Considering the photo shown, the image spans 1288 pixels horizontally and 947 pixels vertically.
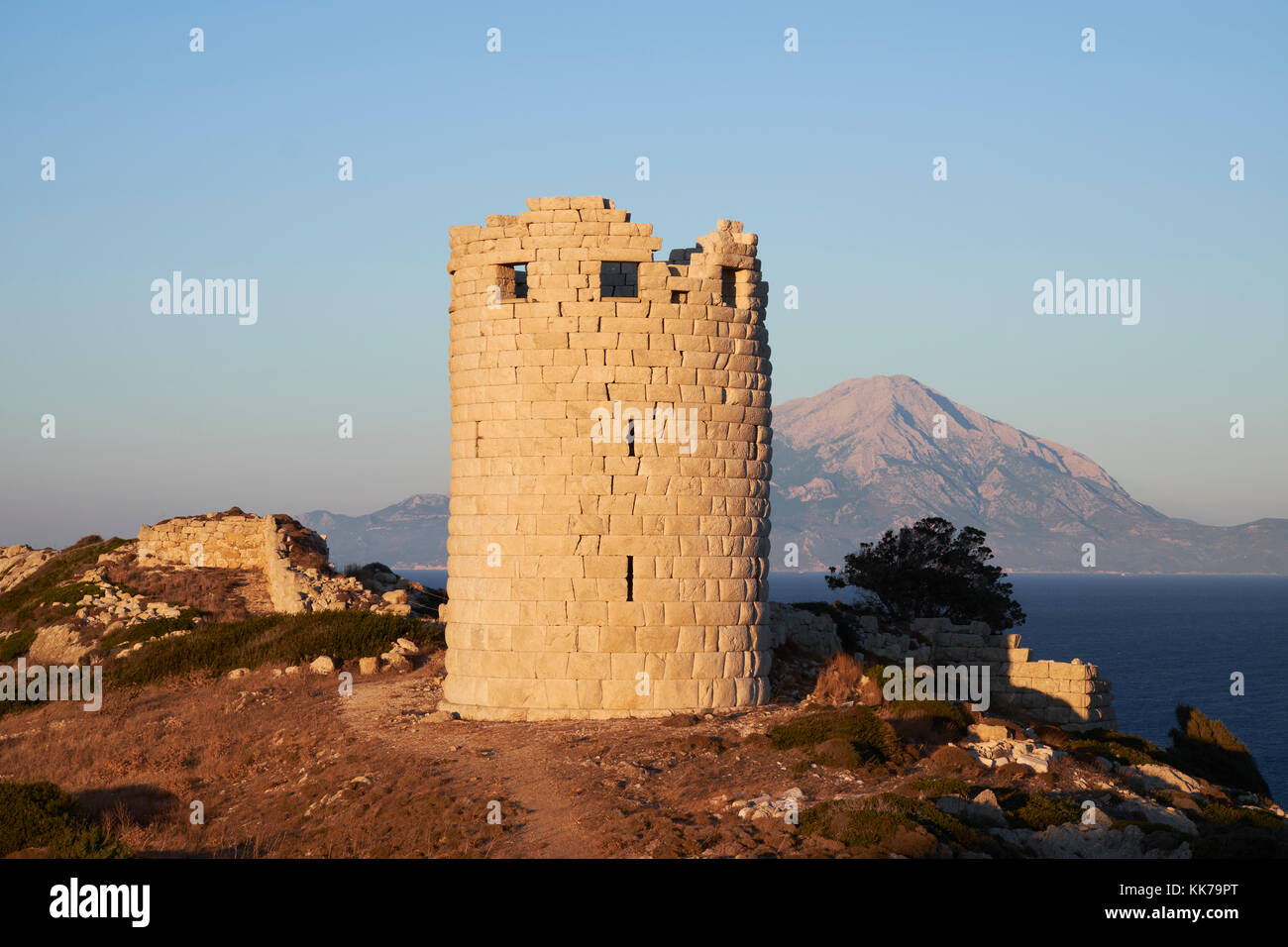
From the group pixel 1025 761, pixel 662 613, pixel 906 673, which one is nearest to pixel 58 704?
pixel 662 613

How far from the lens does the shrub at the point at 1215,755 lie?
25.0 m

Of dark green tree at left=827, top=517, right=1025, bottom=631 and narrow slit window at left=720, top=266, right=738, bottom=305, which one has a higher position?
narrow slit window at left=720, top=266, right=738, bottom=305

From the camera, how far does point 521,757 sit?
1485cm

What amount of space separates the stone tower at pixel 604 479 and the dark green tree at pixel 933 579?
17.2 meters

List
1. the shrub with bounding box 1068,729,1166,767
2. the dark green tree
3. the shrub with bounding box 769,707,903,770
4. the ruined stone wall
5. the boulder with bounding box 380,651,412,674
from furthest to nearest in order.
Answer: the dark green tree, the ruined stone wall, the boulder with bounding box 380,651,412,674, the shrub with bounding box 1068,729,1166,767, the shrub with bounding box 769,707,903,770

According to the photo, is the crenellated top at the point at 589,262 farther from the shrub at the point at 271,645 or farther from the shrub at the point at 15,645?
the shrub at the point at 15,645

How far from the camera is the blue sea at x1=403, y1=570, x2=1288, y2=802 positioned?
190 ft

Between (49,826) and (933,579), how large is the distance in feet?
83.3

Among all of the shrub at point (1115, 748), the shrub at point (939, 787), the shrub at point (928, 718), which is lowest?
the shrub at point (1115, 748)

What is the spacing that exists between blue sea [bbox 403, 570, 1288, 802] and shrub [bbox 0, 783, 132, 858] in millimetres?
40986

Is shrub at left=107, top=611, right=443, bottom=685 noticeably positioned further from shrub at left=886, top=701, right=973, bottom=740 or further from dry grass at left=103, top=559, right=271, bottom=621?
shrub at left=886, top=701, right=973, bottom=740

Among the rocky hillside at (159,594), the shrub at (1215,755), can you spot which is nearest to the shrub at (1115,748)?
the shrub at (1215,755)

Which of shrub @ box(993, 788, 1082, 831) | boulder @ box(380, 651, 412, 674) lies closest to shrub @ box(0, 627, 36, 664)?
boulder @ box(380, 651, 412, 674)

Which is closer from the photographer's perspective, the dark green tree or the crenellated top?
the crenellated top
